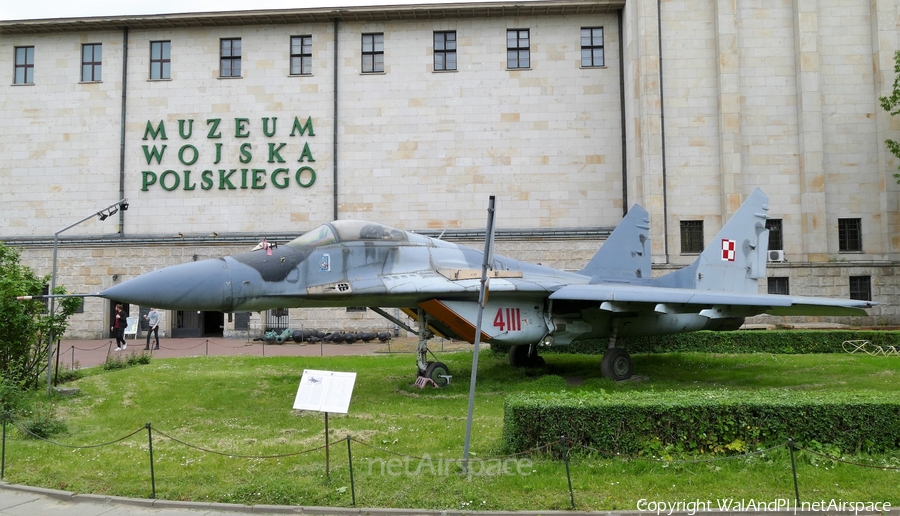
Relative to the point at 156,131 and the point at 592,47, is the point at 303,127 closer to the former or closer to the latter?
the point at 156,131

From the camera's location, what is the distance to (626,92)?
3247 cm

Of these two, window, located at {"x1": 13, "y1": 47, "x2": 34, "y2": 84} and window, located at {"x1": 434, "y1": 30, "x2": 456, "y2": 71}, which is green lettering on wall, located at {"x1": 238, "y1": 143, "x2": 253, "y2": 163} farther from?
window, located at {"x1": 13, "y1": 47, "x2": 34, "y2": 84}

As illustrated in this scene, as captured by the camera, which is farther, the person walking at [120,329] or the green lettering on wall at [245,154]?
the green lettering on wall at [245,154]

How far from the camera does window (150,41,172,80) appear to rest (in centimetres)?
3409

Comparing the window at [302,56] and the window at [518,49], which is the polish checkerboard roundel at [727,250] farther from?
the window at [302,56]

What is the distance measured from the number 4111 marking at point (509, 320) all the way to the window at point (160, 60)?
2640 cm

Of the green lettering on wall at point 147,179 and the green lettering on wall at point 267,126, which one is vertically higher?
the green lettering on wall at point 267,126

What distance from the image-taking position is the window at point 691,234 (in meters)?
30.8

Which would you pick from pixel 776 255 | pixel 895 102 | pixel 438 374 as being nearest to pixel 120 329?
pixel 438 374

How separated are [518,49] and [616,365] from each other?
2165 cm

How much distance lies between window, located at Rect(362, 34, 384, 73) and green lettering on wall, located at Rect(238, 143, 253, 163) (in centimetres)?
735

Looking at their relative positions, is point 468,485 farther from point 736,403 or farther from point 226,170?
point 226,170

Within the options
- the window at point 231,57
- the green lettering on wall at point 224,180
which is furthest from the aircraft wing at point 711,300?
the window at point 231,57

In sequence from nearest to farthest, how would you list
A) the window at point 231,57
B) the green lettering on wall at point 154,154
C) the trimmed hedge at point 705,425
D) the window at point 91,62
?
the trimmed hedge at point 705,425 < the green lettering on wall at point 154,154 < the window at point 231,57 < the window at point 91,62
